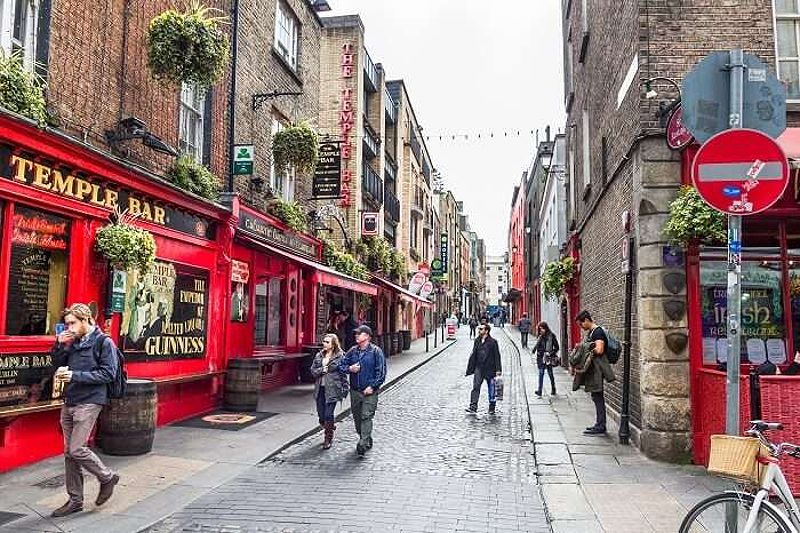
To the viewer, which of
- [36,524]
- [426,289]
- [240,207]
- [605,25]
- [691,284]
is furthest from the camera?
[426,289]

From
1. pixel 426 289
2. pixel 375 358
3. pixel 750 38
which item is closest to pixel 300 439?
pixel 375 358

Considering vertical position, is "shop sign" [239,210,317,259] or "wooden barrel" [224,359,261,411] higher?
"shop sign" [239,210,317,259]

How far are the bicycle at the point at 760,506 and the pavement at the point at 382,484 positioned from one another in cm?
138

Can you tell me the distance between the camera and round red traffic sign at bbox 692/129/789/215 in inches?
160

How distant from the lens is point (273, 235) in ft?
46.9

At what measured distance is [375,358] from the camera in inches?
348

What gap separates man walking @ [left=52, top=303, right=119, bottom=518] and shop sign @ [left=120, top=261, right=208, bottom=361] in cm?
311

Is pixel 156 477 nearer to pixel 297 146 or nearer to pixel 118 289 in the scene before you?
pixel 118 289

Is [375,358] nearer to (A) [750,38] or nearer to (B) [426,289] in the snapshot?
(A) [750,38]

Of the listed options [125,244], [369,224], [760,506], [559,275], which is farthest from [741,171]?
[369,224]

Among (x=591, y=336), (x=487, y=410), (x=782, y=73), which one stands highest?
(x=782, y=73)

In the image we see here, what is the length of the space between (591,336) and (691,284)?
207 cm

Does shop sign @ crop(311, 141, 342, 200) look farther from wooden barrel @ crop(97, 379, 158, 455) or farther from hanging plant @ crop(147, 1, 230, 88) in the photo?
wooden barrel @ crop(97, 379, 158, 455)

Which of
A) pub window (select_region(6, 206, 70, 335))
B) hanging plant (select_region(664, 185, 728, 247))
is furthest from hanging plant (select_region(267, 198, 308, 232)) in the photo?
hanging plant (select_region(664, 185, 728, 247))
